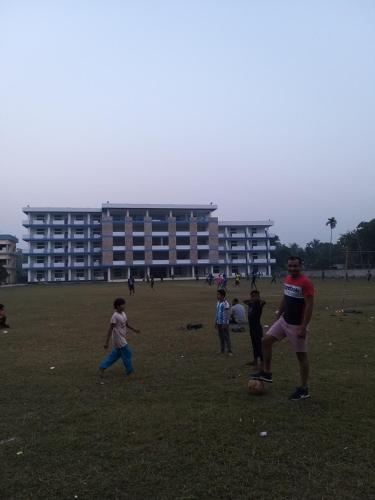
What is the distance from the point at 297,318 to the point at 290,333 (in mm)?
238

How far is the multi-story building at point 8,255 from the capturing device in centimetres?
8912

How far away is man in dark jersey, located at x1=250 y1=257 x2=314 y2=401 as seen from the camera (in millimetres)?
6207

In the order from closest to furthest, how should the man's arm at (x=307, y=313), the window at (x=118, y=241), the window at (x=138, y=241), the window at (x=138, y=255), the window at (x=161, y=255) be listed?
the man's arm at (x=307, y=313)
the window at (x=118, y=241)
the window at (x=138, y=241)
the window at (x=138, y=255)
the window at (x=161, y=255)

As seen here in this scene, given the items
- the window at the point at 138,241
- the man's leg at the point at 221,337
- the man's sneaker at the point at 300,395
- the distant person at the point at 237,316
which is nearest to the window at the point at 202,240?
the window at the point at 138,241

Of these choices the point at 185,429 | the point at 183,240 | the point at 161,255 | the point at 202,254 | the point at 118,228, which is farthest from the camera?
the point at 202,254

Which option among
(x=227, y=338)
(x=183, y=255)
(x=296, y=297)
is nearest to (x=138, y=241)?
(x=183, y=255)

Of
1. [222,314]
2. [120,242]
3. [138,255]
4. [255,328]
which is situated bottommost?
[255,328]

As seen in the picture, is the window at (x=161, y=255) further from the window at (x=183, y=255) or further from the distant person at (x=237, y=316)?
the distant person at (x=237, y=316)

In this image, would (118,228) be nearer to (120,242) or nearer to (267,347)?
(120,242)

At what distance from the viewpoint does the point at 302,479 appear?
4.00 meters

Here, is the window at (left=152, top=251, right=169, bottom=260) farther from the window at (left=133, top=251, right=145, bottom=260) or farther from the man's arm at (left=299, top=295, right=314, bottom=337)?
the man's arm at (left=299, top=295, right=314, bottom=337)

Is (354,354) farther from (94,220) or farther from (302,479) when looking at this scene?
(94,220)

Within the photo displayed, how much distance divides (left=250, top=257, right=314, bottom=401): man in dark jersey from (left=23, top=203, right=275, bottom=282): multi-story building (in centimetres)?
8008

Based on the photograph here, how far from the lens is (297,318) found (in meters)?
6.30
